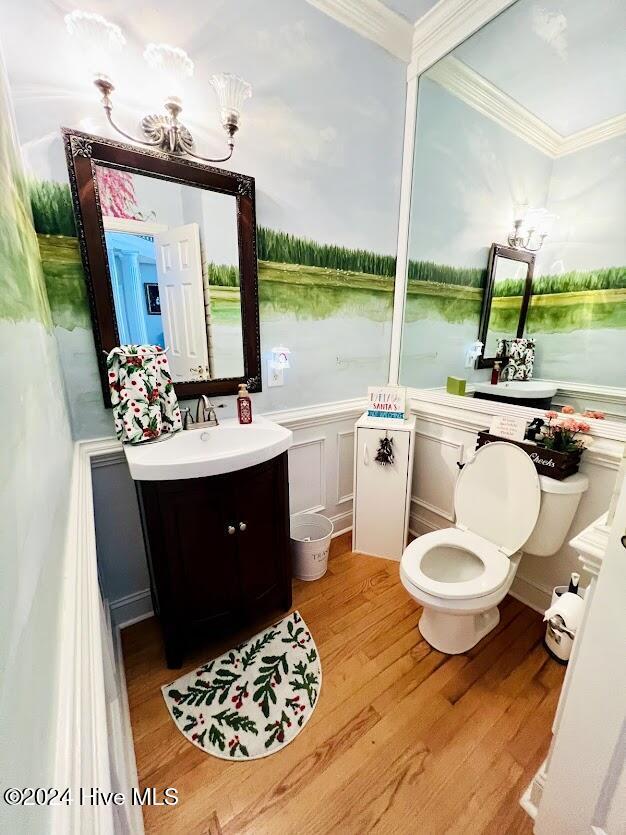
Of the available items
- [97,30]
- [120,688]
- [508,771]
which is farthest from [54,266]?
[508,771]

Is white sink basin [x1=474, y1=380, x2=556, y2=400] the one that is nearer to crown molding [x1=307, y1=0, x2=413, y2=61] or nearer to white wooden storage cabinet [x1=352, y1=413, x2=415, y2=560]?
white wooden storage cabinet [x1=352, y1=413, x2=415, y2=560]

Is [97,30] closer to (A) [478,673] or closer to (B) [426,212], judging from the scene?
(B) [426,212]

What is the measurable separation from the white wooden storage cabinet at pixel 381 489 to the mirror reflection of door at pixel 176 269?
86 cm

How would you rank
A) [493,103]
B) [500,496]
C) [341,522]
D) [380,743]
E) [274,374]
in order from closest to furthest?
[380,743], [500,496], [274,374], [493,103], [341,522]

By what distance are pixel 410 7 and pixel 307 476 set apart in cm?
244

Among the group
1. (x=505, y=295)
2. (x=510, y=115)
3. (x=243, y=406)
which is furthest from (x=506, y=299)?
(x=243, y=406)

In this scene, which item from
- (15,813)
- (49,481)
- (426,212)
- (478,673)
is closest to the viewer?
(15,813)

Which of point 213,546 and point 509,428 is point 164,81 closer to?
point 213,546

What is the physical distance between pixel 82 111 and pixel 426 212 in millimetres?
1714

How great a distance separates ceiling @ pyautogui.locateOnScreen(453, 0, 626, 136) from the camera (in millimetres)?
1437

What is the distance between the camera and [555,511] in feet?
4.52

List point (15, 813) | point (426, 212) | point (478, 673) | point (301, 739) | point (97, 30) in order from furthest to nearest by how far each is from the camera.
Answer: point (426, 212), point (478, 673), point (301, 739), point (97, 30), point (15, 813)

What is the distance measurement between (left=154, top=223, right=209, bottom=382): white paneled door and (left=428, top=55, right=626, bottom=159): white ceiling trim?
5.46 ft

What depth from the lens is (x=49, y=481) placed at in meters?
0.63
